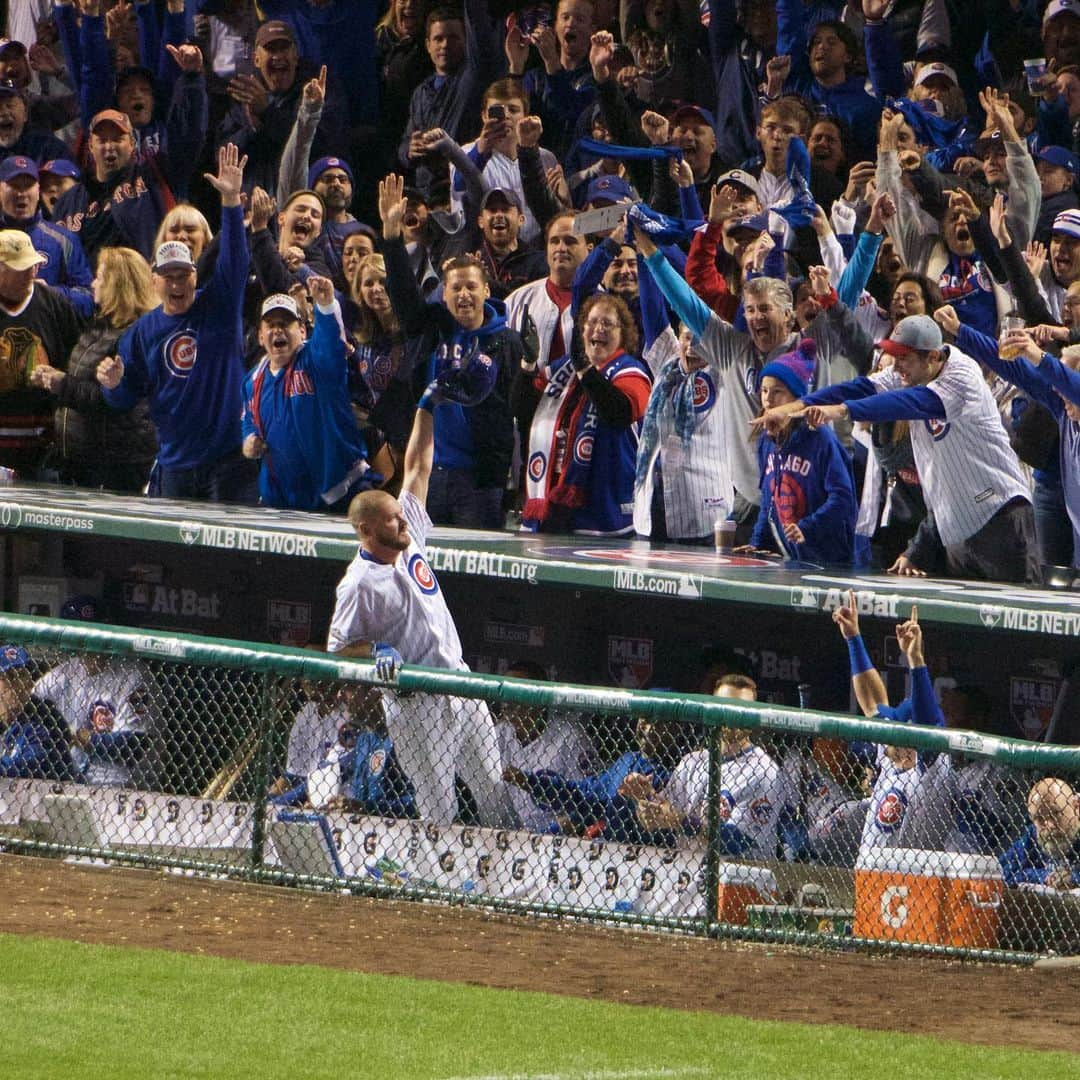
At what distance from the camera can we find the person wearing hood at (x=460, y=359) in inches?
398

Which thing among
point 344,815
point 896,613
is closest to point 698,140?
point 896,613

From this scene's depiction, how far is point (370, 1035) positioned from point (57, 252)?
719 centimetres

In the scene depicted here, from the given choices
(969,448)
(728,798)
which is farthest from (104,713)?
(969,448)

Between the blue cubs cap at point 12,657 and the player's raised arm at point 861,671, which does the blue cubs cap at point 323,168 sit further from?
the player's raised arm at point 861,671

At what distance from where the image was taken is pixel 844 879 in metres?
7.18

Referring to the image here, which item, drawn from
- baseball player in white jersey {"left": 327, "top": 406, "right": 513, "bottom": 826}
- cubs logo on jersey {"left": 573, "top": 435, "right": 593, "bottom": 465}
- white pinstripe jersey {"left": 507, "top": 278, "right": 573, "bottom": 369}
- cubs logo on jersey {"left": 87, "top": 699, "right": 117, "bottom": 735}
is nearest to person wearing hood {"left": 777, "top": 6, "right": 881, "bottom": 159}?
white pinstripe jersey {"left": 507, "top": 278, "right": 573, "bottom": 369}

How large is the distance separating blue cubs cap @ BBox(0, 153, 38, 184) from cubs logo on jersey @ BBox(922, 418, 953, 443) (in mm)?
Result: 5718

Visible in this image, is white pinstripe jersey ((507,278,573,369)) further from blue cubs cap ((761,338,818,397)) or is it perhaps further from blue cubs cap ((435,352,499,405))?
blue cubs cap ((761,338,818,397))

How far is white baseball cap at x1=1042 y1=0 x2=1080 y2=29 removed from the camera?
10984mm

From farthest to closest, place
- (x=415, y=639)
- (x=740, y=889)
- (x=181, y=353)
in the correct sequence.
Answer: (x=181, y=353) → (x=415, y=639) → (x=740, y=889)

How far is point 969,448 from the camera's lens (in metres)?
8.60

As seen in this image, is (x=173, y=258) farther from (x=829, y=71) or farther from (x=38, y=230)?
(x=829, y=71)

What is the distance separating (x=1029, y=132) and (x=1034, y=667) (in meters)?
3.57

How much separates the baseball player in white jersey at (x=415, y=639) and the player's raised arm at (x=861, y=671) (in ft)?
4.24
